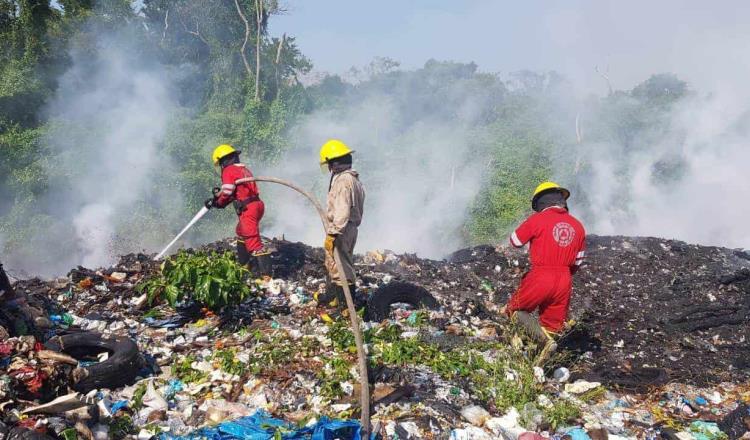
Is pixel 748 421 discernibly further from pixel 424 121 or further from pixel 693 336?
pixel 424 121

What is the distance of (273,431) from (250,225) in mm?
3582

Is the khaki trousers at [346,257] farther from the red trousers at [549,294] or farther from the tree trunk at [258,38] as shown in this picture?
the tree trunk at [258,38]

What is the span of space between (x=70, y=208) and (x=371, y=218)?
9.10 m

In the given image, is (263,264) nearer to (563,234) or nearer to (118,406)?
(118,406)

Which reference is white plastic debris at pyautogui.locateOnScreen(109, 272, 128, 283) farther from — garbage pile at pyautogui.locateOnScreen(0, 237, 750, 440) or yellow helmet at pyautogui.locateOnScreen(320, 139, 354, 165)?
yellow helmet at pyautogui.locateOnScreen(320, 139, 354, 165)

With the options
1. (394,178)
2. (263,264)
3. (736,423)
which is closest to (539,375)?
(736,423)

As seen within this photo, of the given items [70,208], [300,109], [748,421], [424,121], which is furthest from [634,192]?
[70,208]

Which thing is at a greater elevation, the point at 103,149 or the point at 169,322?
the point at 103,149

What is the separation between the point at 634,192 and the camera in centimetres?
1988

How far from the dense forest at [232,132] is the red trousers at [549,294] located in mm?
11555

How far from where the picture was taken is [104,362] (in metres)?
4.01

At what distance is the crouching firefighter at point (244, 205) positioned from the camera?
6.50 m

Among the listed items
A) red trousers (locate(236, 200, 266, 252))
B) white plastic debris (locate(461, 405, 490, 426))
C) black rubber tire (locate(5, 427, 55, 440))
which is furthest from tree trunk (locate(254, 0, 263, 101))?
black rubber tire (locate(5, 427, 55, 440))

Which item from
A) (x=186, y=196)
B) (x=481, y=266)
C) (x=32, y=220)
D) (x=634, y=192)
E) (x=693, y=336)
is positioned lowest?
(x=693, y=336)
